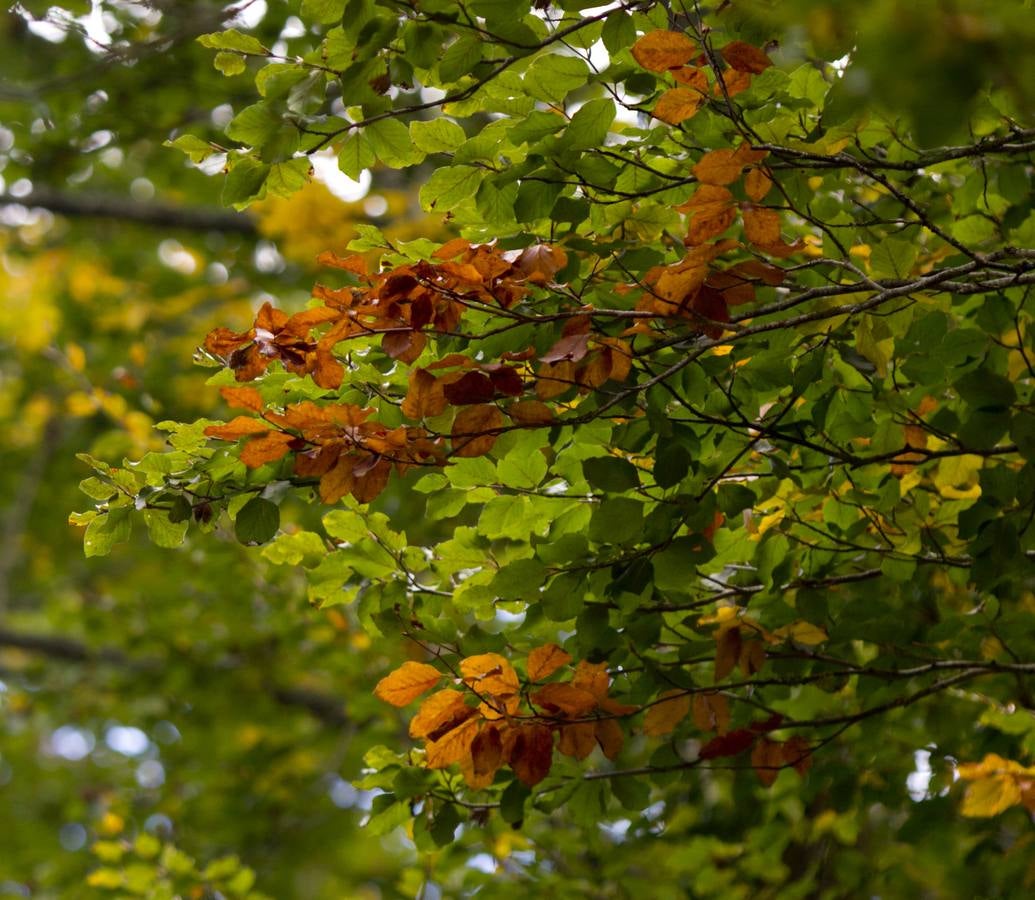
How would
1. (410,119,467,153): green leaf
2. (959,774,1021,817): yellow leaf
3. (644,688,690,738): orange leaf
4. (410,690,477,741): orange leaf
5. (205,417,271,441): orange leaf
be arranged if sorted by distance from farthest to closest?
(959,774,1021,817): yellow leaf
(644,688,690,738): orange leaf
(410,119,467,153): green leaf
(410,690,477,741): orange leaf
(205,417,271,441): orange leaf

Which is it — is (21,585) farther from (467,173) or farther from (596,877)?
(467,173)

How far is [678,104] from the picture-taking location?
146 centimetres

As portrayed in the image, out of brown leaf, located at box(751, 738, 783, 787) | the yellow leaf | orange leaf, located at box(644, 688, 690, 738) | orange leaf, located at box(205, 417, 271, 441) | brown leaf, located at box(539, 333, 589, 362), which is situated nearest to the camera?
brown leaf, located at box(539, 333, 589, 362)

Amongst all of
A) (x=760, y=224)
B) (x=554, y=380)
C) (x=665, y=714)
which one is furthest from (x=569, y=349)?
(x=665, y=714)

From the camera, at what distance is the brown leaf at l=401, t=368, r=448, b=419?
144 centimetres

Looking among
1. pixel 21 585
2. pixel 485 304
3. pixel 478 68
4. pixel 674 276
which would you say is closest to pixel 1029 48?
pixel 674 276

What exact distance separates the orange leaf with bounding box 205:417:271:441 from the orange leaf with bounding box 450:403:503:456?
0.82ft

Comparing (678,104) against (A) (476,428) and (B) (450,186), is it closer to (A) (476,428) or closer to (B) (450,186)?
(B) (450,186)

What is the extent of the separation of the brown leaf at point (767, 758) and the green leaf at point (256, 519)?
950 mm

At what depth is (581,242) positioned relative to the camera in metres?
1.61

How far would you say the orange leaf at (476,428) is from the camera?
1477 mm

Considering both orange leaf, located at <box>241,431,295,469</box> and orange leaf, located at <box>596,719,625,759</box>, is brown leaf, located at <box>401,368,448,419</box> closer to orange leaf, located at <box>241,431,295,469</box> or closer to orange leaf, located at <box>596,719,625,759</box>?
orange leaf, located at <box>241,431,295,469</box>

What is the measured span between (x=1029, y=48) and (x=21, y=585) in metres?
10.2

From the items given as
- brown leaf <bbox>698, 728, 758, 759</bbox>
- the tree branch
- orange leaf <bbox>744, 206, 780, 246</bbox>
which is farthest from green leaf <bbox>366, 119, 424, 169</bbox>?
the tree branch
